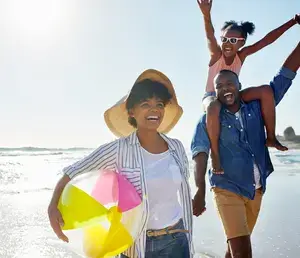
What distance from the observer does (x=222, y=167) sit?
386cm

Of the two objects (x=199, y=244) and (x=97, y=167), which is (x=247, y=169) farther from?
(x=199, y=244)

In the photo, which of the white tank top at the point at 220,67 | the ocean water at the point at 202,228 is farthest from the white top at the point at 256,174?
the ocean water at the point at 202,228

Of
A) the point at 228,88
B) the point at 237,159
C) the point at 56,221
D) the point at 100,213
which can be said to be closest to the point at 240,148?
the point at 237,159

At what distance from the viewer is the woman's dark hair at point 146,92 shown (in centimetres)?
321

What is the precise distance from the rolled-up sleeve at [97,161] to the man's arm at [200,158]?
32.0 inches

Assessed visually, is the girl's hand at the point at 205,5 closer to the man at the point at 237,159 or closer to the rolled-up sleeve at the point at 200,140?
the man at the point at 237,159

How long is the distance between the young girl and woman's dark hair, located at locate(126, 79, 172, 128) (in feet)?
2.41

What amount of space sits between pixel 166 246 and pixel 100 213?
54 centimetres

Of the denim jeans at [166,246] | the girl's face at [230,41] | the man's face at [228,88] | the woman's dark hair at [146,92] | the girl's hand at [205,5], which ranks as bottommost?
the denim jeans at [166,246]

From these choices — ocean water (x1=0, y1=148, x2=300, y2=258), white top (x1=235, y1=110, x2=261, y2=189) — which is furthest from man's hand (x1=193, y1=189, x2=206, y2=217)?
ocean water (x1=0, y1=148, x2=300, y2=258)

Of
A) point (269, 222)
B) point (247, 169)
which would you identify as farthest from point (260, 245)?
point (247, 169)

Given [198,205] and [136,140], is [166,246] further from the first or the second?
[136,140]

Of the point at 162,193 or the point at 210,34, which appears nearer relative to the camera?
the point at 162,193

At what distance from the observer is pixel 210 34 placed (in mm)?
4465
